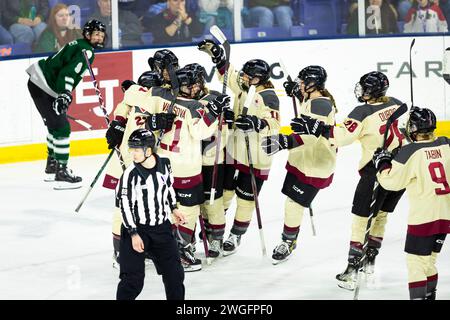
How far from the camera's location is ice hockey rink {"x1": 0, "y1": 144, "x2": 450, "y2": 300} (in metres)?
6.68

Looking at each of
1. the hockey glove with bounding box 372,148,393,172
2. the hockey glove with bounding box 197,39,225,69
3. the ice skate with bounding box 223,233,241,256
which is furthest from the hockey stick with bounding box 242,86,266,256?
the hockey glove with bounding box 372,148,393,172

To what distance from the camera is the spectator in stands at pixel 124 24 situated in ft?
35.1

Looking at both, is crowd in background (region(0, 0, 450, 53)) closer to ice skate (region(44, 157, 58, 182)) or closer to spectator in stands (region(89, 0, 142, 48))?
spectator in stands (region(89, 0, 142, 48))

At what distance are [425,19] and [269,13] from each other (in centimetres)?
153

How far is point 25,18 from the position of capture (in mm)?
10352

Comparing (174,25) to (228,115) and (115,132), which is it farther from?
→ (228,115)

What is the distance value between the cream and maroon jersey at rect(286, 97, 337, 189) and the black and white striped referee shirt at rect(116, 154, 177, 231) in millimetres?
1512

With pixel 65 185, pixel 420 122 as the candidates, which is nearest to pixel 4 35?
pixel 65 185

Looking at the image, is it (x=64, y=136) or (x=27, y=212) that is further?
(x=64, y=136)

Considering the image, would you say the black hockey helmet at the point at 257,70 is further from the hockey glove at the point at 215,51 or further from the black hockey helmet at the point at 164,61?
the black hockey helmet at the point at 164,61

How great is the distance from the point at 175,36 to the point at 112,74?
0.79 m
